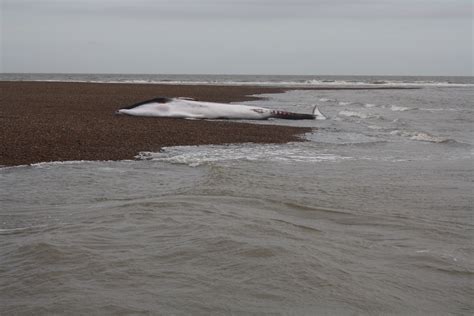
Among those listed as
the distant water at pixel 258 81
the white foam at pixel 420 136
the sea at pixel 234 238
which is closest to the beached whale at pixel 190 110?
the white foam at pixel 420 136

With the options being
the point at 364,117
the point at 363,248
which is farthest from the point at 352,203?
the point at 364,117

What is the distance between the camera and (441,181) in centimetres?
993

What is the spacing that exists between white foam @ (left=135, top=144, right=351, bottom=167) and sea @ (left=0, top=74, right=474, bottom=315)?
146 millimetres

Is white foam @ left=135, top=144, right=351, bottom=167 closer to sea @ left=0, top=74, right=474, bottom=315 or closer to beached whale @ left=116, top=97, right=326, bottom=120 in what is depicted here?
sea @ left=0, top=74, right=474, bottom=315

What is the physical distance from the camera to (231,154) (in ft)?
40.9

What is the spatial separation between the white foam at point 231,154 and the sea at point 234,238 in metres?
0.15

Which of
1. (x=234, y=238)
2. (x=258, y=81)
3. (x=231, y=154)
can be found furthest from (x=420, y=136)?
(x=258, y=81)

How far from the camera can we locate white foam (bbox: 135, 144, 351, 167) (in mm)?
11477

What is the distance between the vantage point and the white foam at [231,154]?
11.5 meters

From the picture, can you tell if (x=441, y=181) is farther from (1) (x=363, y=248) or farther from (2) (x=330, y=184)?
(1) (x=363, y=248)

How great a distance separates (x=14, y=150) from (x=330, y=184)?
237 inches

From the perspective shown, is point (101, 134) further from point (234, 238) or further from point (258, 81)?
point (258, 81)

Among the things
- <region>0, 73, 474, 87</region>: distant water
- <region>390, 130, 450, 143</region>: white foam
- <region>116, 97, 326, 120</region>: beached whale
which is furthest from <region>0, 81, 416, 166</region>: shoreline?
<region>0, 73, 474, 87</region>: distant water

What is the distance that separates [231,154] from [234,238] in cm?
641
